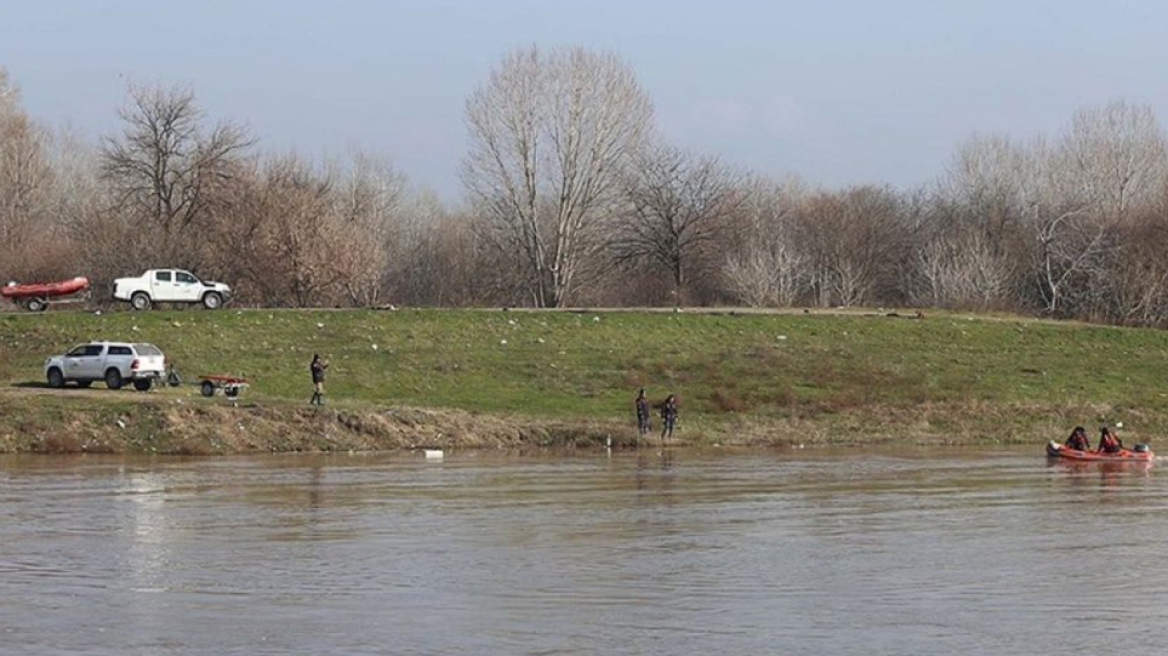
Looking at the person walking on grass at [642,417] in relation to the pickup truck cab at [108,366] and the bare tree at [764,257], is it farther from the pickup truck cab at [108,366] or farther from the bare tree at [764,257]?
the bare tree at [764,257]

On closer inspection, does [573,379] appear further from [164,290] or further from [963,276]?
[963,276]

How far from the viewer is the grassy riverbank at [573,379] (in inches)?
1949

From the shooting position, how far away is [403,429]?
165 ft

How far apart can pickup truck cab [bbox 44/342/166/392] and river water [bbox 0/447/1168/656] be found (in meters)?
11.9

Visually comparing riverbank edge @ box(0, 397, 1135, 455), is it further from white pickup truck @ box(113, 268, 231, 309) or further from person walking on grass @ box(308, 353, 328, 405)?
white pickup truck @ box(113, 268, 231, 309)

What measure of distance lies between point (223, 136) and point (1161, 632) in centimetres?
8106

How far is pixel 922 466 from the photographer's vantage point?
45094 mm

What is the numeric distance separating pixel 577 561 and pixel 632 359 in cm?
3605

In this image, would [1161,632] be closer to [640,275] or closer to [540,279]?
[540,279]

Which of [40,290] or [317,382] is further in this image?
[40,290]

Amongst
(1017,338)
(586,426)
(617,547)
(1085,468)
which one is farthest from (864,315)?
(617,547)

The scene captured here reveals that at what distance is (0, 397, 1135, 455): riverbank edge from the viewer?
47.8 m

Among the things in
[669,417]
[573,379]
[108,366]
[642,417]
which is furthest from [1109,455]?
[108,366]

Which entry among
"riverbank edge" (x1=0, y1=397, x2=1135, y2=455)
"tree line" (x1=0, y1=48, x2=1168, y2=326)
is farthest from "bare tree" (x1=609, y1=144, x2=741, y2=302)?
"riverbank edge" (x1=0, y1=397, x2=1135, y2=455)
